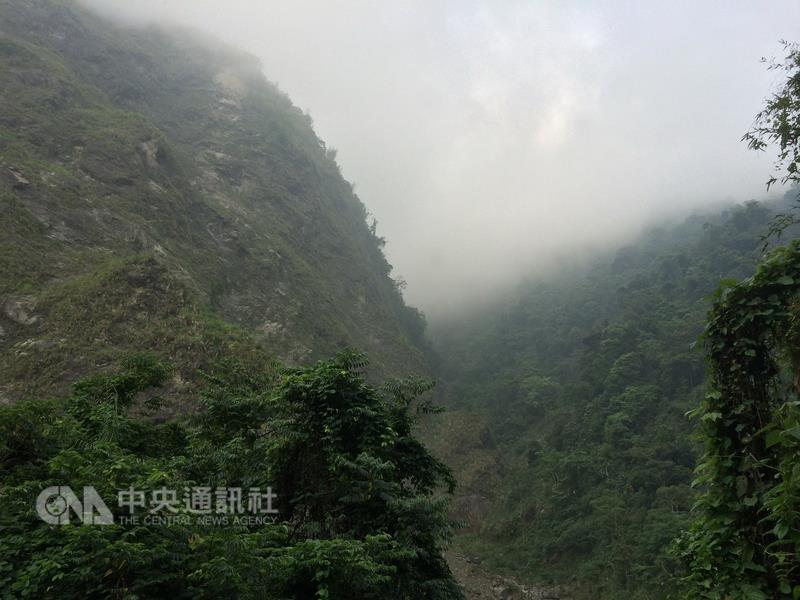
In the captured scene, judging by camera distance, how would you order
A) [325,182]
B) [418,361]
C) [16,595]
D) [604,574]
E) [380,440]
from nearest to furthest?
[16,595] < [380,440] < [604,574] < [418,361] < [325,182]

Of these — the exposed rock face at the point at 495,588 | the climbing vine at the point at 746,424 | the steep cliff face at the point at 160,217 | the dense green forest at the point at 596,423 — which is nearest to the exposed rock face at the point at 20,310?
the steep cliff face at the point at 160,217

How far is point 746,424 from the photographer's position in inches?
225

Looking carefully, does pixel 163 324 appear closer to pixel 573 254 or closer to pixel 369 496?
pixel 369 496

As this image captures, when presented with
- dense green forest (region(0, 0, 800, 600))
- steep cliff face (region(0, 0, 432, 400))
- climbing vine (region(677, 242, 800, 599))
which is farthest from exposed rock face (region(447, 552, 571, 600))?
climbing vine (region(677, 242, 800, 599))

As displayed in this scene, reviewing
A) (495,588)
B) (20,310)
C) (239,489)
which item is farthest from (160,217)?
(495,588)

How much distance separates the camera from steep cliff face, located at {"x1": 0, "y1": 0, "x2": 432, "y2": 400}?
2080 cm

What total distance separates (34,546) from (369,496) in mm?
4005

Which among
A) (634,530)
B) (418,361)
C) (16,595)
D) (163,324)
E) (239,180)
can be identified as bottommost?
(634,530)

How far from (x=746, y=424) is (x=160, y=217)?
103 ft

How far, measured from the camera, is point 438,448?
1604 inches

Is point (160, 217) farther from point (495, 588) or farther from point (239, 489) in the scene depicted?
point (495, 588)

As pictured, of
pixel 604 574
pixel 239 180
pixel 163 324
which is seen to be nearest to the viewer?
pixel 163 324

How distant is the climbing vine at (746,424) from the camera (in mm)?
5254

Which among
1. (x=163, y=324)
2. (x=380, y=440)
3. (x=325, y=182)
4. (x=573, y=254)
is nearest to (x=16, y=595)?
(x=380, y=440)
